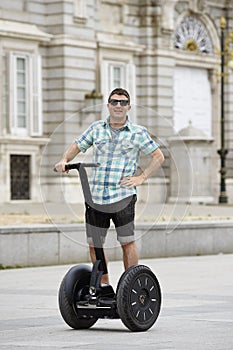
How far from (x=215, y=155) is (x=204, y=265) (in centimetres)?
2785

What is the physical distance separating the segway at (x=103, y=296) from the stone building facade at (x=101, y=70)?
22692 millimetres

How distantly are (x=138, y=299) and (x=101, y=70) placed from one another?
1226 inches

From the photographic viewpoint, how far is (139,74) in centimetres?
4378

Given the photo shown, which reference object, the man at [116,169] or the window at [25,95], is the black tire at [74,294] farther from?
the window at [25,95]

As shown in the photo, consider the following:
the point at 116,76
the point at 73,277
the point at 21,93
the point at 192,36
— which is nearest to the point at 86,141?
the point at 73,277

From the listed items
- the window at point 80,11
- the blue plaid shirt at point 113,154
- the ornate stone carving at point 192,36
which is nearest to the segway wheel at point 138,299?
the blue plaid shirt at point 113,154

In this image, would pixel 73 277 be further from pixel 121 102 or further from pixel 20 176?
pixel 20 176

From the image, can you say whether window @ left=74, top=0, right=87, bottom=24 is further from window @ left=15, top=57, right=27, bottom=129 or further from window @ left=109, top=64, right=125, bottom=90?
window @ left=109, top=64, right=125, bottom=90

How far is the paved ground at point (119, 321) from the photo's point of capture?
10.2m

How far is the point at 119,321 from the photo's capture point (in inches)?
468

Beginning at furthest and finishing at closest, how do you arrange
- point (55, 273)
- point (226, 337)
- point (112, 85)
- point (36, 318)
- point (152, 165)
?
point (112, 85) → point (55, 273) → point (36, 318) → point (152, 165) → point (226, 337)

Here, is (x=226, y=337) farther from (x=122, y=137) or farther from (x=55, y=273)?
(x=55, y=273)

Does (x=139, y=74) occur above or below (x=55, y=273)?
above

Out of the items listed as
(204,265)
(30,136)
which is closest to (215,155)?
(30,136)
